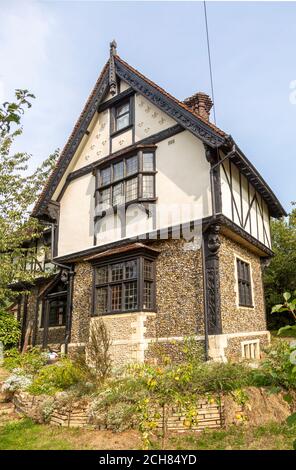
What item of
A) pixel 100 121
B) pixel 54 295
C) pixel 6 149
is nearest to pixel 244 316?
pixel 54 295

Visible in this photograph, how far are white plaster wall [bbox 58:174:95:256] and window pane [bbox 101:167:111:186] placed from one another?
0.57 m

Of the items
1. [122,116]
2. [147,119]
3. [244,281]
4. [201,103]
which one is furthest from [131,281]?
[201,103]

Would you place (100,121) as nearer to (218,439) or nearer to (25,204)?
(25,204)

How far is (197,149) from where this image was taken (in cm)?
1093

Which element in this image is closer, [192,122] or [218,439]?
[218,439]

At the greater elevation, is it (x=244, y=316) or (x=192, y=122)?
(x=192, y=122)

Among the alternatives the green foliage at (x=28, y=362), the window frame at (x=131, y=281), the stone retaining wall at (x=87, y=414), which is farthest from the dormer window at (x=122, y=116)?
the stone retaining wall at (x=87, y=414)

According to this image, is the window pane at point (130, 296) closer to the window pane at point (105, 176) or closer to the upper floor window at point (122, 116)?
the window pane at point (105, 176)

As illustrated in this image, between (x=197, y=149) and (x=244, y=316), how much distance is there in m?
5.77

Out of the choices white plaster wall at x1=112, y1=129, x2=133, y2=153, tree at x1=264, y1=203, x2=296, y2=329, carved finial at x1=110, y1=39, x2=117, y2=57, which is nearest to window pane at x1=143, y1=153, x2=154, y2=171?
white plaster wall at x1=112, y1=129, x2=133, y2=153

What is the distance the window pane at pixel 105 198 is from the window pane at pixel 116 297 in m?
3.22

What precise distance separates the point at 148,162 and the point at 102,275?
4.33m

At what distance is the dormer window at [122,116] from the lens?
43.8ft

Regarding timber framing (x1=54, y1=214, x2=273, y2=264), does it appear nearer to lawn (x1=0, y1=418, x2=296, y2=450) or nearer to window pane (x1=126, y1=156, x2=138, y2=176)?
window pane (x1=126, y1=156, x2=138, y2=176)
